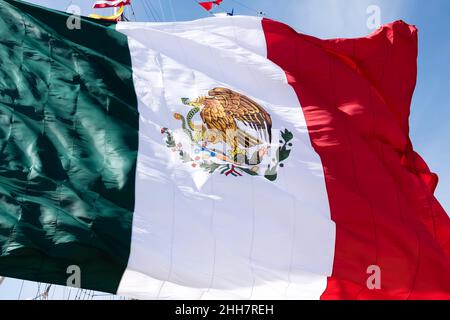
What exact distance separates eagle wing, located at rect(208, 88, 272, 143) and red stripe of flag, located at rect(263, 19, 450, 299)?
29.1 inches

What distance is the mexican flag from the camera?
750 cm

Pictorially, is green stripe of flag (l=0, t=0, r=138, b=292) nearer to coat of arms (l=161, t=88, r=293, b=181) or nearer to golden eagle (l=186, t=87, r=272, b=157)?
coat of arms (l=161, t=88, r=293, b=181)

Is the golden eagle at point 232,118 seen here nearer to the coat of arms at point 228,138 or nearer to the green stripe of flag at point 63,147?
the coat of arms at point 228,138

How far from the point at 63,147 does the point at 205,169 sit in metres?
1.97

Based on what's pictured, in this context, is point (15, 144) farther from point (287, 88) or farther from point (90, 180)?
point (287, 88)

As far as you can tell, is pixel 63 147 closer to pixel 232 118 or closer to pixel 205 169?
pixel 205 169

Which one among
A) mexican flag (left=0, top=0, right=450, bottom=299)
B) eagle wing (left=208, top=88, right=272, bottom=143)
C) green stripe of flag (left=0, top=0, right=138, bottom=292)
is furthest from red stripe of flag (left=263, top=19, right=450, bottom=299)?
green stripe of flag (left=0, top=0, right=138, bottom=292)

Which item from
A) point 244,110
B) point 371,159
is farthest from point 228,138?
point 371,159

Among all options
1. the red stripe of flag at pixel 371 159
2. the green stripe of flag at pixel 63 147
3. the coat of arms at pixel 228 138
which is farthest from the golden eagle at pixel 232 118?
the green stripe of flag at pixel 63 147

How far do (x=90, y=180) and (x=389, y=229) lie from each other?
4227mm

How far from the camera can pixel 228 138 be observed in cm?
891

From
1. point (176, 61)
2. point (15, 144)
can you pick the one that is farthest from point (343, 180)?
point (15, 144)

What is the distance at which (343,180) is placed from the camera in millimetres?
9039

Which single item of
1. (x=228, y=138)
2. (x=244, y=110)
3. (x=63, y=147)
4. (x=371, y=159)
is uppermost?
(x=244, y=110)
